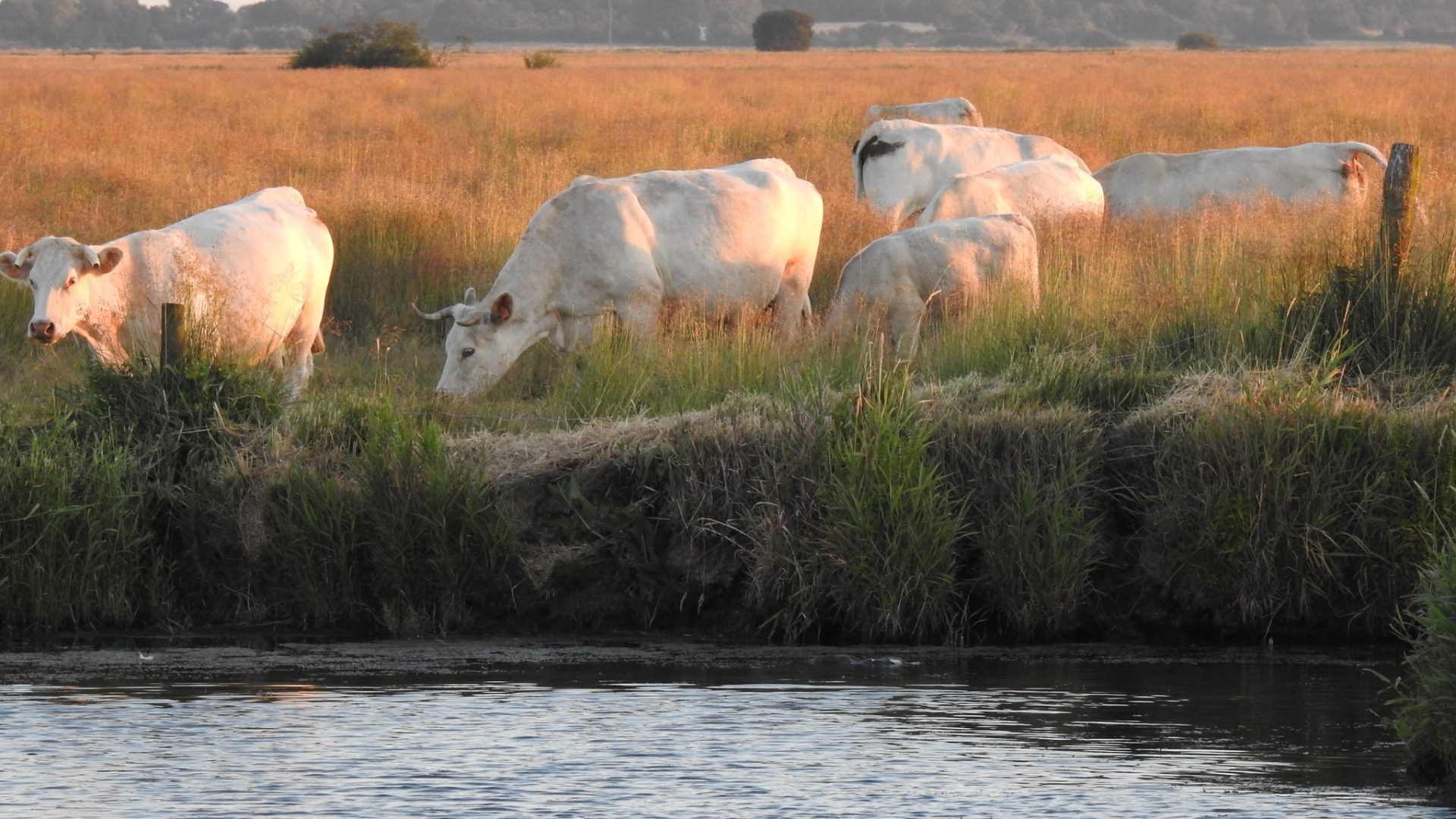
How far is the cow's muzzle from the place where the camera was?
11.5 metres

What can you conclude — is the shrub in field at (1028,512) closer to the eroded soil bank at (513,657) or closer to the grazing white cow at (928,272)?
the eroded soil bank at (513,657)

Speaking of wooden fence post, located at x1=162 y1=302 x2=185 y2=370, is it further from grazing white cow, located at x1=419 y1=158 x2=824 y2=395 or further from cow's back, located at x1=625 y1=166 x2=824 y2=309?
cow's back, located at x1=625 y1=166 x2=824 y2=309

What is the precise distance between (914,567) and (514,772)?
2728 millimetres

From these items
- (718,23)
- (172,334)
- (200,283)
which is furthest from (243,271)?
(718,23)

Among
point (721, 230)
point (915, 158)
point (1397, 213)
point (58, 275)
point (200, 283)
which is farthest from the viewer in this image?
point (915, 158)

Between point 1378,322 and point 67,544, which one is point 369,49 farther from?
point 67,544

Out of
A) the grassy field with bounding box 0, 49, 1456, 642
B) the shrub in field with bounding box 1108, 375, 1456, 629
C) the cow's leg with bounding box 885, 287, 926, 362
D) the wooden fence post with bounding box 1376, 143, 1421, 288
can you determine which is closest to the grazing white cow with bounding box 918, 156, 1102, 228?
the cow's leg with bounding box 885, 287, 926, 362

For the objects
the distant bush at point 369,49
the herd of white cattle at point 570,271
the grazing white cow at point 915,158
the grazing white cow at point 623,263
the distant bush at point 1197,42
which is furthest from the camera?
the distant bush at point 1197,42

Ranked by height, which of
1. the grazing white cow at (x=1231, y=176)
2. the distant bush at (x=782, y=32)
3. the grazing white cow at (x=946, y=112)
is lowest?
the grazing white cow at (x=1231, y=176)

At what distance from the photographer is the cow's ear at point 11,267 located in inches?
470

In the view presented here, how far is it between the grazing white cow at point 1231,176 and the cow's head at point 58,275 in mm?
10311

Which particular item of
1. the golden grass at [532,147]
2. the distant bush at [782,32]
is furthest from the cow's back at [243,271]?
the distant bush at [782,32]

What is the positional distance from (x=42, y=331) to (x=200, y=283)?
101cm

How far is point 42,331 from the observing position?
37.9ft
